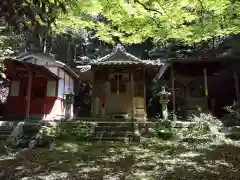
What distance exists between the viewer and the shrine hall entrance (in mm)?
15609

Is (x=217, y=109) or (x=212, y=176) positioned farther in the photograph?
(x=217, y=109)

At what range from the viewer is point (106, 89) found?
15969 mm

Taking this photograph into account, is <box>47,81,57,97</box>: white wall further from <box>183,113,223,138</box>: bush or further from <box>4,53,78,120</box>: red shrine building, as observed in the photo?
<box>183,113,223,138</box>: bush

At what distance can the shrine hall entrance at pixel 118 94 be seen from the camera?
15609 millimetres

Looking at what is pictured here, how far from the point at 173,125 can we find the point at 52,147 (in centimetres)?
586

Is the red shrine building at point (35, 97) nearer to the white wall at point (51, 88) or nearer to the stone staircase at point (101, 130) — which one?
the white wall at point (51, 88)

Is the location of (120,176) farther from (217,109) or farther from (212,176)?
(217,109)

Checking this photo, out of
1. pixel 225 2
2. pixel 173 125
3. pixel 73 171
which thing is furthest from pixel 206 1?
pixel 73 171

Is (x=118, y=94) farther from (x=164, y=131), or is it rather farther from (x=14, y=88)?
(x=14, y=88)

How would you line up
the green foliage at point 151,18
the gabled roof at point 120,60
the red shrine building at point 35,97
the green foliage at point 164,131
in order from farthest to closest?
1. the red shrine building at point 35,97
2. the gabled roof at point 120,60
3. the green foliage at point 164,131
4. the green foliage at point 151,18

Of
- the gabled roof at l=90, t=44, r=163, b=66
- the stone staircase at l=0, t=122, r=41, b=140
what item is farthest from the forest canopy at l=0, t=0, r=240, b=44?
the stone staircase at l=0, t=122, r=41, b=140

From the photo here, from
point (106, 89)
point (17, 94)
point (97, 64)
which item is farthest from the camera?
point (17, 94)

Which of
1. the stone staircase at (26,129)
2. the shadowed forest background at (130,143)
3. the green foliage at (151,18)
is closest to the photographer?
the shadowed forest background at (130,143)

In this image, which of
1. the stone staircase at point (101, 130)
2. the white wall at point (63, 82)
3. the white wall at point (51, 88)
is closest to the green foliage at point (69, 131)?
the stone staircase at point (101, 130)
